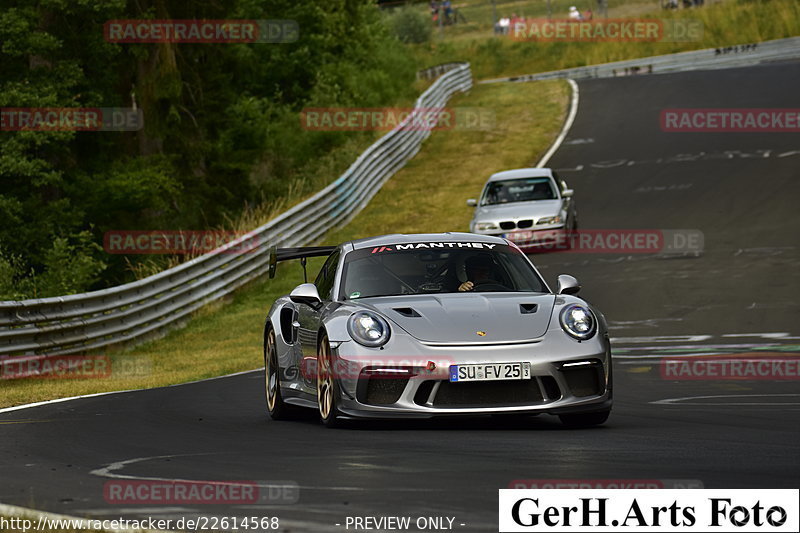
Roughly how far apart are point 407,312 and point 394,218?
23.9m

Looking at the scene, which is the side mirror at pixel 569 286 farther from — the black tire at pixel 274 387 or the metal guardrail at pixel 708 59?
the metal guardrail at pixel 708 59

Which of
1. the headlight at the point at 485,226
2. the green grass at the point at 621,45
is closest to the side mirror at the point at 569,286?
the headlight at the point at 485,226

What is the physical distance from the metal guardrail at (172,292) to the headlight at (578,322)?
8.99 metres

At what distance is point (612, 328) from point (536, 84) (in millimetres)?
Result: 35559

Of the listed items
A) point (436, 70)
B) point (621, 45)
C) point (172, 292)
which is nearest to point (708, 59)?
point (621, 45)

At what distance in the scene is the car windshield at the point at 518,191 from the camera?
26734 mm

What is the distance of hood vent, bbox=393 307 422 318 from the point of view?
895 cm

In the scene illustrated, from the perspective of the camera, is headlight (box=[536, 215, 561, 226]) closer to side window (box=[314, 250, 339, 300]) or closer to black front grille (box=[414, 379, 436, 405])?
side window (box=[314, 250, 339, 300])

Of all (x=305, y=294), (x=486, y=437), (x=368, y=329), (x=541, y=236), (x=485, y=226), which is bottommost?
(x=486, y=437)

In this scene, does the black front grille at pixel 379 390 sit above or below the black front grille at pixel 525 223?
below

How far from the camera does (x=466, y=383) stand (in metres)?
8.52

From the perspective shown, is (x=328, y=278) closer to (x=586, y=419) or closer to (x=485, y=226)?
(x=586, y=419)

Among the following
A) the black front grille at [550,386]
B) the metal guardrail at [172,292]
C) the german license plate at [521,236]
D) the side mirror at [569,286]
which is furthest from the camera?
the german license plate at [521,236]

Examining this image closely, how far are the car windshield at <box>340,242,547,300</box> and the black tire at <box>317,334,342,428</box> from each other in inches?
25.7
